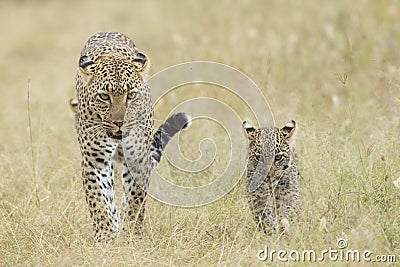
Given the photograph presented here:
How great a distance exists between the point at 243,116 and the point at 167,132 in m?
2.10

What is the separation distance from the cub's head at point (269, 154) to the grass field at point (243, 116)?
0.31m

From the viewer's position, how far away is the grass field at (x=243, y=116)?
5.20 m

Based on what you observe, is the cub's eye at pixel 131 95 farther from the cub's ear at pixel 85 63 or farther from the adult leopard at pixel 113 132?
the cub's ear at pixel 85 63

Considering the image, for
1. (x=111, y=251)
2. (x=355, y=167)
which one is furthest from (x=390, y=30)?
(x=111, y=251)

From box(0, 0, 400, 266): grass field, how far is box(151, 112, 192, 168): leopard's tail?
34 cm

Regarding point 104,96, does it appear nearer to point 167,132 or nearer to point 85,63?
point 85,63

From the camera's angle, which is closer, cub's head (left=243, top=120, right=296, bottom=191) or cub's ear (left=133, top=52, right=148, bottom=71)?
cub's head (left=243, top=120, right=296, bottom=191)

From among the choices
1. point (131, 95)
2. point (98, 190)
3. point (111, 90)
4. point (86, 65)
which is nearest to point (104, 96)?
point (111, 90)

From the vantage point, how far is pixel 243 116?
336 inches

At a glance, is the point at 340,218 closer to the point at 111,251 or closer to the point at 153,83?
the point at 111,251

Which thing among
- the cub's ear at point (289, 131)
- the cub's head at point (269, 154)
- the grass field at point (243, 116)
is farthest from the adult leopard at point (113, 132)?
the cub's ear at point (289, 131)

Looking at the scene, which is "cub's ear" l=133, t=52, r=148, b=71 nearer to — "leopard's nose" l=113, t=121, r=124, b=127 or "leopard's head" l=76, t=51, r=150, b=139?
"leopard's head" l=76, t=51, r=150, b=139

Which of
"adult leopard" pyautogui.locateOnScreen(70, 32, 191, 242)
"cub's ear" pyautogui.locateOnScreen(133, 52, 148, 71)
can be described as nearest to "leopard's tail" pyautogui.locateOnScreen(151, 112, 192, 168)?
"adult leopard" pyautogui.locateOnScreen(70, 32, 191, 242)

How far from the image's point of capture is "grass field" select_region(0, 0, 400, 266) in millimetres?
5203
